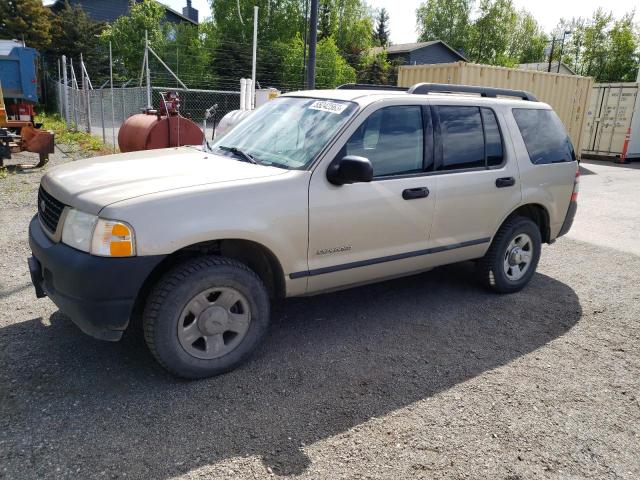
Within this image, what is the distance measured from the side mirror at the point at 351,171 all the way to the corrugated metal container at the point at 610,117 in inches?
687

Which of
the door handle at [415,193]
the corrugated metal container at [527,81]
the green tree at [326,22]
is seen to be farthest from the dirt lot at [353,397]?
the green tree at [326,22]

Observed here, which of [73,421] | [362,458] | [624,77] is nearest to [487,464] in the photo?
[362,458]

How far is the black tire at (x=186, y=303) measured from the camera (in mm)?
3123

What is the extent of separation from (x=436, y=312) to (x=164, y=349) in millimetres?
2476

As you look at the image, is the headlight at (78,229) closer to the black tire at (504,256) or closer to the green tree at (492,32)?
the black tire at (504,256)

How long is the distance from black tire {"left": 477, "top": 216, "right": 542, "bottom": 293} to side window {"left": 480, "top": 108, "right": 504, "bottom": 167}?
24.9 inches

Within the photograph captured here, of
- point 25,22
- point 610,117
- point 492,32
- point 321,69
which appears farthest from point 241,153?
point 492,32

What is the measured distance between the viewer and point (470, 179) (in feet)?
14.5

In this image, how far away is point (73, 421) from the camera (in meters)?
2.91

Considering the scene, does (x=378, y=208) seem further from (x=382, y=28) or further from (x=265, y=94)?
(x=382, y=28)

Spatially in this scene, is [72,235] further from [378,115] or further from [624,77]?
[624,77]

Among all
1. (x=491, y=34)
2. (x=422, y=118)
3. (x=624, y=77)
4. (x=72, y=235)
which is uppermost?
(x=491, y=34)

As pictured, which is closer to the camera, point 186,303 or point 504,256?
point 186,303

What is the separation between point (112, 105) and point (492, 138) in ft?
38.5
